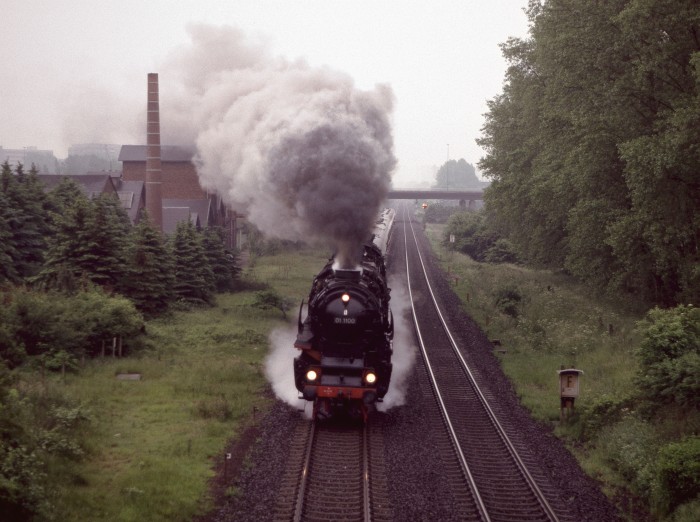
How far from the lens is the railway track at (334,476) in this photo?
426 inches

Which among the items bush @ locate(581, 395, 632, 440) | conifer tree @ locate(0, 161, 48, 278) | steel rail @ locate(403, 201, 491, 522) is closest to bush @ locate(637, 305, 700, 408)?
bush @ locate(581, 395, 632, 440)

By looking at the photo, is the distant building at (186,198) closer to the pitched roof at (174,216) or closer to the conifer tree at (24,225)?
the pitched roof at (174,216)

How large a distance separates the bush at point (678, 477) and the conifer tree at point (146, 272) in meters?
19.7

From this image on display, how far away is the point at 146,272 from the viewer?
25.9 metres

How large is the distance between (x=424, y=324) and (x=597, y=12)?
1359 centimetres

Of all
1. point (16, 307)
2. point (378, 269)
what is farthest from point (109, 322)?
point (378, 269)

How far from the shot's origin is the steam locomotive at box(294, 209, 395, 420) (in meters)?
14.3

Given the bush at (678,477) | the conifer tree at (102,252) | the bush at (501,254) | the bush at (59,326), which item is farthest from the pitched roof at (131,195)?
the bush at (678,477)

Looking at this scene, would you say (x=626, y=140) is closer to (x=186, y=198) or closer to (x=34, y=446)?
(x=34, y=446)

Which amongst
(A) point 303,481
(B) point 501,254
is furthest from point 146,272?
(B) point 501,254

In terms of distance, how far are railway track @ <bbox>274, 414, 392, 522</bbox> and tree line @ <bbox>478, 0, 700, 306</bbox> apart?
12.1 m

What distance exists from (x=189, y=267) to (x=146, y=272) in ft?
14.7

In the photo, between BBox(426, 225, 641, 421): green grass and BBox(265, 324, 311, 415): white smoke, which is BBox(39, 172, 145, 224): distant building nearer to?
BBox(426, 225, 641, 421): green grass

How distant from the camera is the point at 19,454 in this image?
9969mm
